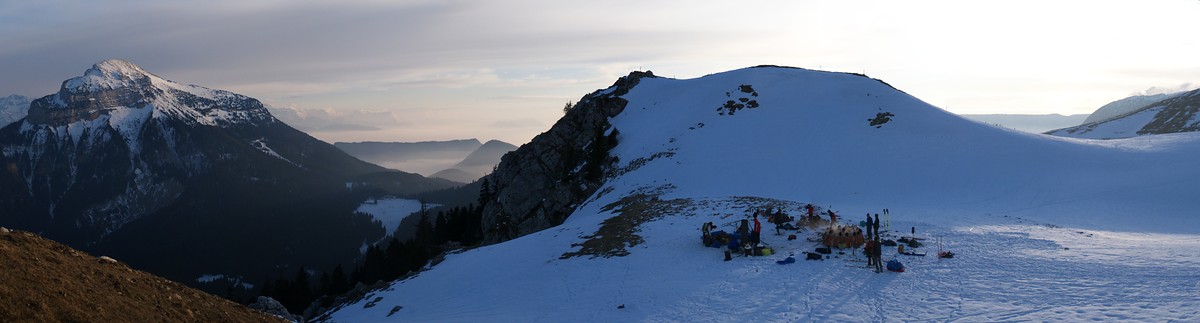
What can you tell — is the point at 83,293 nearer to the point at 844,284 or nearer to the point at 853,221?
the point at 844,284

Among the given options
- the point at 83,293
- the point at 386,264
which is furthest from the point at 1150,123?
the point at 83,293

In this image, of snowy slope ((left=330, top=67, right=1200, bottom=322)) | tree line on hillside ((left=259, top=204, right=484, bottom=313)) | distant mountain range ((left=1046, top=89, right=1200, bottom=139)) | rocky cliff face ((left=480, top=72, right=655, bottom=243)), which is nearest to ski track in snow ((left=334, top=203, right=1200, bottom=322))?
snowy slope ((left=330, top=67, right=1200, bottom=322))

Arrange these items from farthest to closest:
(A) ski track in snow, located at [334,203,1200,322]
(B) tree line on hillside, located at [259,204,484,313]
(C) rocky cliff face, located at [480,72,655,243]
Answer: (B) tree line on hillside, located at [259,204,484,313]
(C) rocky cliff face, located at [480,72,655,243]
(A) ski track in snow, located at [334,203,1200,322]

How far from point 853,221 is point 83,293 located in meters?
32.4

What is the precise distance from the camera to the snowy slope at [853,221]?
71.1 ft

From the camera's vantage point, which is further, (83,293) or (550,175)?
(550,175)

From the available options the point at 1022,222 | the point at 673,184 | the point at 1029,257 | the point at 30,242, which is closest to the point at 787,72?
the point at 673,184

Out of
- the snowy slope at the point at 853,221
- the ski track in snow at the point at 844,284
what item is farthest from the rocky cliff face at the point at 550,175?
the ski track in snow at the point at 844,284

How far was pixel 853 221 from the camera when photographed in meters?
35.1

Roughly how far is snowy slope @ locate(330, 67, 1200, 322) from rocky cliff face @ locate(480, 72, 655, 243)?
15.5 ft

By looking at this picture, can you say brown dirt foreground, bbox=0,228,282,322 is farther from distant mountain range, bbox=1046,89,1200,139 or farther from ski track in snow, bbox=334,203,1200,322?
distant mountain range, bbox=1046,89,1200,139

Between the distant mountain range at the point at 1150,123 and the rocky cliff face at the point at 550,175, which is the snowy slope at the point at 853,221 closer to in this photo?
the rocky cliff face at the point at 550,175

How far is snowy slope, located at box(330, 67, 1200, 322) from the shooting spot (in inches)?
853

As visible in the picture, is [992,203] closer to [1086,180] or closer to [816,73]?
[1086,180]
